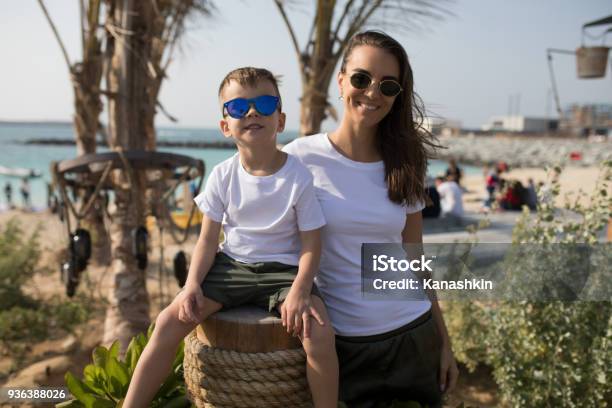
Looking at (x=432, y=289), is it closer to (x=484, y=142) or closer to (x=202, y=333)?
(x=202, y=333)

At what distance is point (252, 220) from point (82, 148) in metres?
6.48

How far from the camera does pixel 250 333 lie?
1.56m

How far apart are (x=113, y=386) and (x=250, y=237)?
0.72m

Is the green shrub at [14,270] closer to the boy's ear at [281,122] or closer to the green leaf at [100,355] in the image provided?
the green leaf at [100,355]

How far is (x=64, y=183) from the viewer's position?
3357 mm

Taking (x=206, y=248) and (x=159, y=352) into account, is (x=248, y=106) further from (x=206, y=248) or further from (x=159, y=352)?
(x=159, y=352)

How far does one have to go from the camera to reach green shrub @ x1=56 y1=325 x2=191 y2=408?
6.03ft

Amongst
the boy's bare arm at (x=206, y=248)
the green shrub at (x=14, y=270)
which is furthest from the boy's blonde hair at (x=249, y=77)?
the green shrub at (x=14, y=270)

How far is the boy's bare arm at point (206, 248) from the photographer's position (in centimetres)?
167

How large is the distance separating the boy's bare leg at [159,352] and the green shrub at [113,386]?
0.65 ft

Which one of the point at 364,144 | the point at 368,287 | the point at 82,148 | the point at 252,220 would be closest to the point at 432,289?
the point at 368,287

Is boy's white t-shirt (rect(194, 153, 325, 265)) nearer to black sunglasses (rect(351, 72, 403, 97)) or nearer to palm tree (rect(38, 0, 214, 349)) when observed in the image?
black sunglasses (rect(351, 72, 403, 97))

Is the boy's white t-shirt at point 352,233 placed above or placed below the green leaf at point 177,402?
above

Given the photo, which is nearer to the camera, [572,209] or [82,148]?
[572,209]
